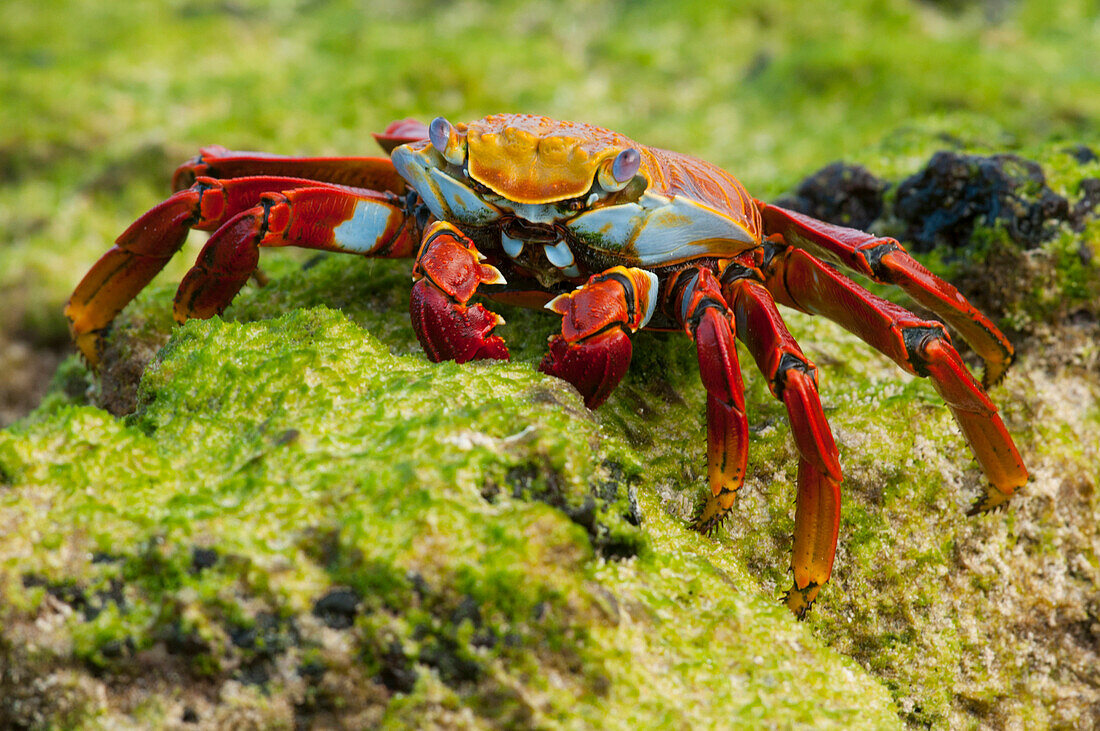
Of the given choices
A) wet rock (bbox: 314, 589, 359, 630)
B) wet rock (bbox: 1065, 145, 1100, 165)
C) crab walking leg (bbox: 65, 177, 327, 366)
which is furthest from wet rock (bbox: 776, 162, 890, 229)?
wet rock (bbox: 314, 589, 359, 630)

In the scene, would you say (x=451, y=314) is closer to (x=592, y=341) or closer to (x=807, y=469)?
(x=592, y=341)

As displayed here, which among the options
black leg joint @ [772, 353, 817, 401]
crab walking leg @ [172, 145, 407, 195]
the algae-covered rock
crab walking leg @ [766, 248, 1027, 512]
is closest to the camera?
the algae-covered rock

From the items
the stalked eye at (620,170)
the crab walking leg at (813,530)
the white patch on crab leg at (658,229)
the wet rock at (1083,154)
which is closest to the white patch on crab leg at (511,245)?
the white patch on crab leg at (658,229)

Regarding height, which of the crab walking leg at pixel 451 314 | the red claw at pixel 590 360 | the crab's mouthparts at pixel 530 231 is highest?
the crab's mouthparts at pixel 530 231

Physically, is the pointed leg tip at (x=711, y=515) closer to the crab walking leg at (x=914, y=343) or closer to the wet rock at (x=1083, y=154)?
the crab walking leg at (x=914, y=343)

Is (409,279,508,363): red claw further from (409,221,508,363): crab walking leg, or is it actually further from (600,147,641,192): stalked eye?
(600,147,641,192): stalked eye

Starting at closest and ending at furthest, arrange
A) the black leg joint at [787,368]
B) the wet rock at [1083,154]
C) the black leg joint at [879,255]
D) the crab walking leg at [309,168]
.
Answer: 1. the black leg joint at [787,368]
2. the black leg joint at [879,255]
3. the crab walking leg at [309,168]
4. the wet rock at [1083,154]

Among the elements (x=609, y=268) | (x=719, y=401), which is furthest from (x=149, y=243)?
(x=719, y=401)
